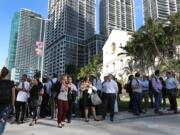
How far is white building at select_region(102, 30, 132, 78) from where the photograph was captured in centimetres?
5959

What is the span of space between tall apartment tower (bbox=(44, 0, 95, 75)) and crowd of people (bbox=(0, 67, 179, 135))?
81.3m

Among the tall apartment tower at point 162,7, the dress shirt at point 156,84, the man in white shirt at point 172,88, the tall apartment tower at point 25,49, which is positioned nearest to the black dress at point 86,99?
the dress shirt at point 156,84

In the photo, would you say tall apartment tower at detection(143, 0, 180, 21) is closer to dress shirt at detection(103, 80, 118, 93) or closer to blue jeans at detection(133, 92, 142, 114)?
blue jeans at detection(133, 92, 142, 114)

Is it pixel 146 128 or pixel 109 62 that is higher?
pixel 109 62

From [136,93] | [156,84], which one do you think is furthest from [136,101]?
[156,84]

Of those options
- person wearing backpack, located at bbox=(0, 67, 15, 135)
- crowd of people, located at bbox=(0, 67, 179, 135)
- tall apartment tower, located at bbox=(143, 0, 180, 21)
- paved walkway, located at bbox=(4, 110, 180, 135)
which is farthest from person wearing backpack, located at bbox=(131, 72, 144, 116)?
tall apartment tower, located at bbox=(143, 0, 180, 21)

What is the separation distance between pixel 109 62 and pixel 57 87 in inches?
2117

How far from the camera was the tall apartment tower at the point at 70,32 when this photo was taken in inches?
4112

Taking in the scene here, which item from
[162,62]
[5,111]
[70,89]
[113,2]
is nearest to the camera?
[5,111]

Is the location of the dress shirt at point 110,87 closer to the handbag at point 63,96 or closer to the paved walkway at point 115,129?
the paved walkway at point 115,129

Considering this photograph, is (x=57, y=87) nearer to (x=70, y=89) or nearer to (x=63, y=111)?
(x=70, y=89)

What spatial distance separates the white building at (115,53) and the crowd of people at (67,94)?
44682mm

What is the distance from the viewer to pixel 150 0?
85812 millimetres

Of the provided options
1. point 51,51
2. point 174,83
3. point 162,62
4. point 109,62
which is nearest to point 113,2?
point 51,51
